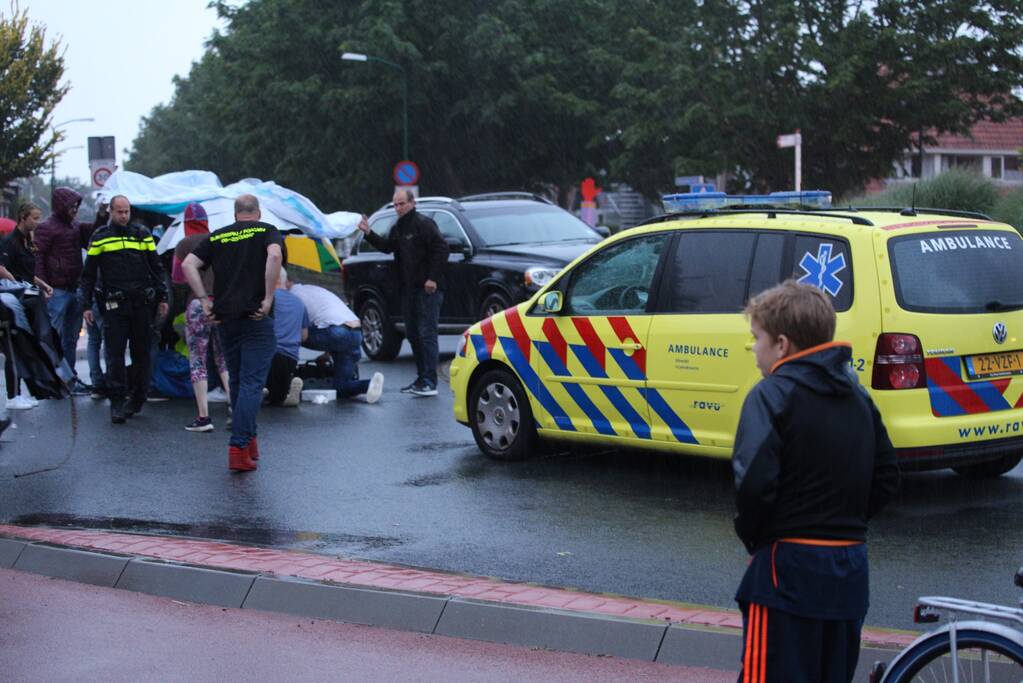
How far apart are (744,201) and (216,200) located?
6858mm

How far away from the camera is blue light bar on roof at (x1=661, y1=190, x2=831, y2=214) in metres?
9.39

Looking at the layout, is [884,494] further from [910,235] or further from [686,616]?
[910,235]

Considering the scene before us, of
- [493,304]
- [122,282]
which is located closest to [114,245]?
[122,282]

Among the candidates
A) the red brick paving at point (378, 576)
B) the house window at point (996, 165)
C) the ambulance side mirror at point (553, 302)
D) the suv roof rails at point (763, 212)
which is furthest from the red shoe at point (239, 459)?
the house window at point (996, 165)

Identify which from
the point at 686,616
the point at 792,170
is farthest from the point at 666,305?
the point at 792,170

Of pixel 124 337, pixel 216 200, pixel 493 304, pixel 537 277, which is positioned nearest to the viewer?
pixel 124 337

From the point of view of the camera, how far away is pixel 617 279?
31.3ft

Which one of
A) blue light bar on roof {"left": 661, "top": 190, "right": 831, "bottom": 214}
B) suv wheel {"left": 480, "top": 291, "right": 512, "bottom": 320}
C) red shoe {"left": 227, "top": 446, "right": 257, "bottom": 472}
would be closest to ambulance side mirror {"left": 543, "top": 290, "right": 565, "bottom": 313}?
blue light bar on roof {"left": 661, "top": 190, "right": 831, "bottom": 214}

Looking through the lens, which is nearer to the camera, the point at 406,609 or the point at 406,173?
the point at 406,609

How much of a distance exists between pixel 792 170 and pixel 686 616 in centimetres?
3763

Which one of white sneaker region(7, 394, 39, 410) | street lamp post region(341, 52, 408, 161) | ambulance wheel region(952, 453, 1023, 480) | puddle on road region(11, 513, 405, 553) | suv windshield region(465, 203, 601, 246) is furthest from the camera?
street lamp post region(341, 52, 408, 161)

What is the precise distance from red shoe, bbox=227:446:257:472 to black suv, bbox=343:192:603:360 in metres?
6.83

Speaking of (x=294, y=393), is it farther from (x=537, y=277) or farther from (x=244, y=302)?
(x=244, y=302)

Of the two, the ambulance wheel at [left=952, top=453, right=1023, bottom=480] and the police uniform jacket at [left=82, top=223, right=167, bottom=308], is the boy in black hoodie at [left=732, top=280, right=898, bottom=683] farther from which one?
the police uniform jacket at [left=82, top=223, right=167, bottom=308]
